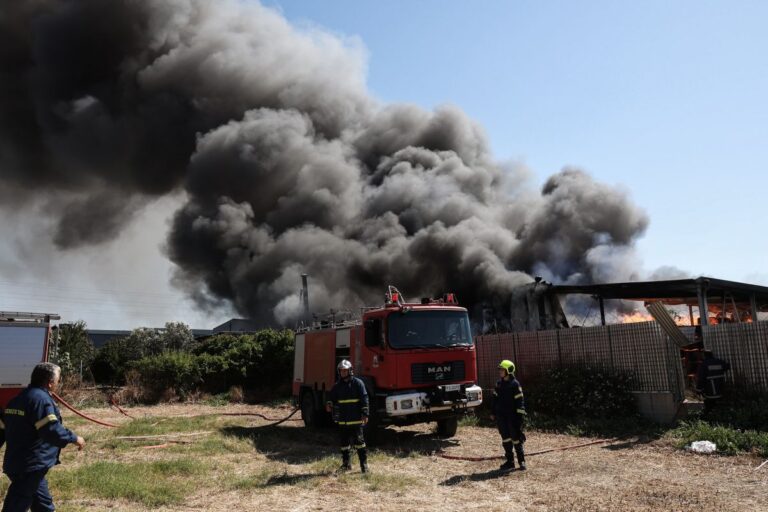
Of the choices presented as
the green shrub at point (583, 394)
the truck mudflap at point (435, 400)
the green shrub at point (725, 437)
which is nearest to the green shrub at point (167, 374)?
the green shrub at point (583, 394)

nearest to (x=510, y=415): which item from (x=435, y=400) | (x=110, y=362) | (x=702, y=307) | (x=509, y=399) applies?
(x=509, y=399)

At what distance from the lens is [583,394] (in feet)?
36.0

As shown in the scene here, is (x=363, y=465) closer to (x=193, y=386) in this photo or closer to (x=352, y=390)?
(x=352, y=390)

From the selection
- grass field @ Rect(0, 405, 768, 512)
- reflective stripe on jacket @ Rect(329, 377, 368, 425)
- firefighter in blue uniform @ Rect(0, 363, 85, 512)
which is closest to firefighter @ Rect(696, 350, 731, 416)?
grass field @ Rect(0, 405, 768, 512)

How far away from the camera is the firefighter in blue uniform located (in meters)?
4.08

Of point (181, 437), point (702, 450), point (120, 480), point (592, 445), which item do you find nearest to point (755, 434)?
point (702, 450)

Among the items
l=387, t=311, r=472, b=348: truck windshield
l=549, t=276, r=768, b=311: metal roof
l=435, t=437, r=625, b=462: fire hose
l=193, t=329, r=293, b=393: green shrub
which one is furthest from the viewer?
l=193, t=329, r=293, b=393: green shrub

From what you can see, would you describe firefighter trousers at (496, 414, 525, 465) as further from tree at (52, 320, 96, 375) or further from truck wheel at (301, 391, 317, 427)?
tree at (52, 320, 96, 375)

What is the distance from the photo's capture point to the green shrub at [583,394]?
1054 cm

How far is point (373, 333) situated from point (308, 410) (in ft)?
11.3

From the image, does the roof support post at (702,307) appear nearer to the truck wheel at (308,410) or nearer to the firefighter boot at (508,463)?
the firefighter boot at (508,463)

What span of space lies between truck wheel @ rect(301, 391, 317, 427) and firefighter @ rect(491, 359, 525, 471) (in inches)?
205

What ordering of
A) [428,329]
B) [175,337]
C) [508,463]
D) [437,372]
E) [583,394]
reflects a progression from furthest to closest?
→ [175,337], [583,394], [428,329], [437,372], [508,463]

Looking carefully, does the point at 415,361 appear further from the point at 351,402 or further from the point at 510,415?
the point at 510,415
